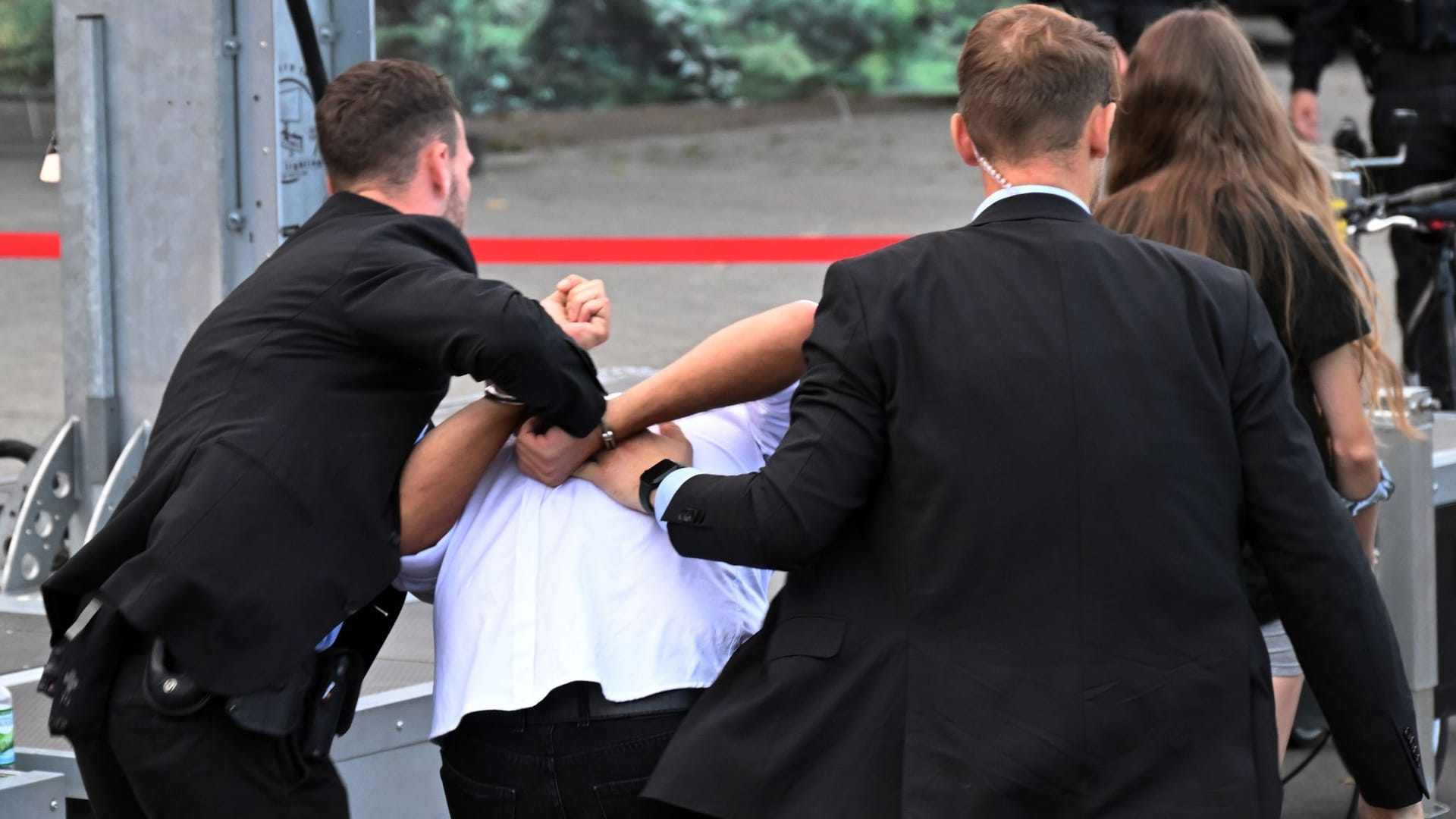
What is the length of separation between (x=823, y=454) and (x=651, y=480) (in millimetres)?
314

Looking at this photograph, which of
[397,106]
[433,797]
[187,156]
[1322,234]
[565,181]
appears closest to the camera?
[397,106]

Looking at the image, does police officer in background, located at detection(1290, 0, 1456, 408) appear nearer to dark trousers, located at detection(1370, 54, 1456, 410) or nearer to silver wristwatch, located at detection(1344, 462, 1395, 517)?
dark trousers, located at detection(1370, 54, 1456, 410)

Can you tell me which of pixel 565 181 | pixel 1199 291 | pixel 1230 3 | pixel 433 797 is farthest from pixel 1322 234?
pixel 1230 3

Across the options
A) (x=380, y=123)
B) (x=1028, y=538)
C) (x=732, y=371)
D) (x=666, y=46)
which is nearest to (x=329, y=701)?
(x=732, y=371)

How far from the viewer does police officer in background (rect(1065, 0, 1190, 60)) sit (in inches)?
273

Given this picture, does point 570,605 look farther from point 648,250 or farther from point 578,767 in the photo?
point 648,250

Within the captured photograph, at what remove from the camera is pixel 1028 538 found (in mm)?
1965

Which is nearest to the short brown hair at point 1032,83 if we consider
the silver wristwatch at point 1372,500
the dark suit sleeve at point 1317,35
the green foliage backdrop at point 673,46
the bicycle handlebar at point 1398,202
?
the silver wristwatch at point 1372,500

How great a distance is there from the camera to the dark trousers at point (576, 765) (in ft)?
7.17

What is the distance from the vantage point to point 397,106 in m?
2.52

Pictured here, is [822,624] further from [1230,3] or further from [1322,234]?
[1230,3]

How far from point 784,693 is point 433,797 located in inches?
58.3

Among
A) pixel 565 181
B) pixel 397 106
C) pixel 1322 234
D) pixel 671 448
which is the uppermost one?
pixel 397 106

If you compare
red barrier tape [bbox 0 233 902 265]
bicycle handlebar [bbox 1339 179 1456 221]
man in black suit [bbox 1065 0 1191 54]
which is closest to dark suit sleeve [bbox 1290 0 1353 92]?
man in black suit [bbox 1065 0 1191 54]
